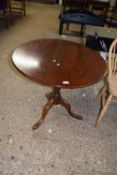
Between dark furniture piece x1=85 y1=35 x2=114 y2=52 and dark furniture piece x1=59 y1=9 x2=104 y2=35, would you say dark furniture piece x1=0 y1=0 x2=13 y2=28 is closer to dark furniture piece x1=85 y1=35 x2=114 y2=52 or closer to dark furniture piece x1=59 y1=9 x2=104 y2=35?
dark furniture piece x1=59 y1=9 x2=104 y2=35

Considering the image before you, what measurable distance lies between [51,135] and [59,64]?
2.17ft

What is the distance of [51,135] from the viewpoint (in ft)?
5.99

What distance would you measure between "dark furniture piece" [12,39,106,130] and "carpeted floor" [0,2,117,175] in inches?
6.7

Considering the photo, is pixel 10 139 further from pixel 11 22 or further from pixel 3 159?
pixel 11 22

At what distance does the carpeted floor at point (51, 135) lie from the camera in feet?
5.16

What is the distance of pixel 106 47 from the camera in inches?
108

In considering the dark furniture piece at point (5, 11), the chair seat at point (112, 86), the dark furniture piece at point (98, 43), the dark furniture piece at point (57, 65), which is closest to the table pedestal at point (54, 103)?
the dark furniture piece at point (57, 65)

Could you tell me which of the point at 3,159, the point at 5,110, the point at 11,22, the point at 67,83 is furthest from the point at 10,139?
the point at 11,22

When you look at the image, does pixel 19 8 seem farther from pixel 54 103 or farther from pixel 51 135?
pixel 51 135

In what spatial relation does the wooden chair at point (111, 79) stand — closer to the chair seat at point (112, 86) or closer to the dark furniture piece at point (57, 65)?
the chair seat at point (112, 86)

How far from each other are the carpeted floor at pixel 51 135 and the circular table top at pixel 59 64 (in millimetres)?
635

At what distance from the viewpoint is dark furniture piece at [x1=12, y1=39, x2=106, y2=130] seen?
4.59ft

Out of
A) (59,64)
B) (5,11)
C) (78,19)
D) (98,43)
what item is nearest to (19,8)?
(5,11)

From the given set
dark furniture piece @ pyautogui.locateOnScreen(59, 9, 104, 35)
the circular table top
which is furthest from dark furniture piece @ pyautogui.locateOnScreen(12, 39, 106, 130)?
dark furniture piece @ pyautogui.locateOnScreen(59, 9, 104, 35)
